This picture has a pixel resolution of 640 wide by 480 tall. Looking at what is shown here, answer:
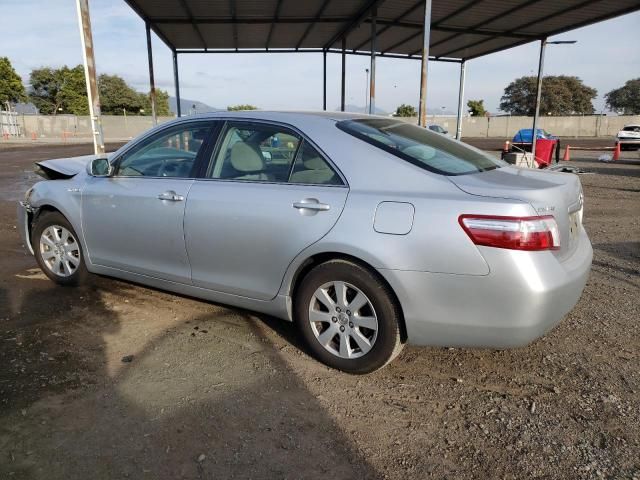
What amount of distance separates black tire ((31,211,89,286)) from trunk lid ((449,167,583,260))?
3.33 meters

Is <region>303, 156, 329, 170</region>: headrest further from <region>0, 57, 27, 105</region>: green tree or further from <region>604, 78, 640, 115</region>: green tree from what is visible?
<region>604, 78, 640, 115</region>: green tree

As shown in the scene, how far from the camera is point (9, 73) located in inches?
2058

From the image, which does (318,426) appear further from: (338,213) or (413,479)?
(338,213)

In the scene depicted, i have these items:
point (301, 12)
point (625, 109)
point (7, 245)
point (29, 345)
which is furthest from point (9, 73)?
point (625, 109)

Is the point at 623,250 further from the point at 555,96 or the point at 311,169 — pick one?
the point at 555,96

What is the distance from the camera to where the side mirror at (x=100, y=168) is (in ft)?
13.0

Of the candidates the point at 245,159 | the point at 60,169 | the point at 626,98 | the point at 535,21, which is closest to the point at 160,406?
the point at 245,159

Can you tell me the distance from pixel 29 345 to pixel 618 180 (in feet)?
47.1

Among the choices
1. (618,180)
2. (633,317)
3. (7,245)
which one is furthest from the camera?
(618,180)

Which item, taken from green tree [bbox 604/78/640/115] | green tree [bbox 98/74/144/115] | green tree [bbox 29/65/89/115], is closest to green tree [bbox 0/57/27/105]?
green tree [bbox 29/65/89/115]

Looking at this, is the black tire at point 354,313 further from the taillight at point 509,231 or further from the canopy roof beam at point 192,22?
the canopy roof beam at point 192,22

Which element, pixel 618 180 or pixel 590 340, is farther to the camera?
pixel 618 180

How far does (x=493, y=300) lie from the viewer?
2.53 meters

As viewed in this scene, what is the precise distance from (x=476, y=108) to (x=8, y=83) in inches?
2361
